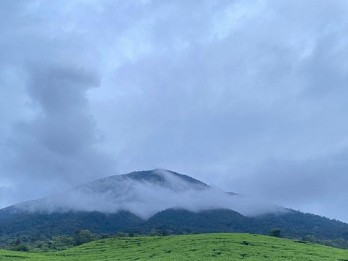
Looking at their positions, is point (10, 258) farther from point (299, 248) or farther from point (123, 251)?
point (299, 248)

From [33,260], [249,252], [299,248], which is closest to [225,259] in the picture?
[249,252]

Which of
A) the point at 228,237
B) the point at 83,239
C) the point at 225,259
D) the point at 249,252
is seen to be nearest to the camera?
the point at 225,259

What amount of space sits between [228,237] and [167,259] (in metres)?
10.4

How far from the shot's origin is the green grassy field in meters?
41.6

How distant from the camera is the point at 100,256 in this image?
1988 inches

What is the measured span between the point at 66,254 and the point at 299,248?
26.5m

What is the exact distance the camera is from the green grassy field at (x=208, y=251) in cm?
4156

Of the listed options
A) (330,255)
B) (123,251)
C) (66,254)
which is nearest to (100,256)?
(123,251)

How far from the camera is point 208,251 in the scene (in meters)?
43.5

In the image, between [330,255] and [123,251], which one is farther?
[123,251]

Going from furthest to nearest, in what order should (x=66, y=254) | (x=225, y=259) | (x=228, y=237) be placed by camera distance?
(x=66, y=254) < (x=228, y=237) < (x=225, y=259)

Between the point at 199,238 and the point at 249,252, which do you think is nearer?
the point at 249,252

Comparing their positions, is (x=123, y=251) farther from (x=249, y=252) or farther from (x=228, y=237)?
(x=249, y=252)

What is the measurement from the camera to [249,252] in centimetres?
4269
